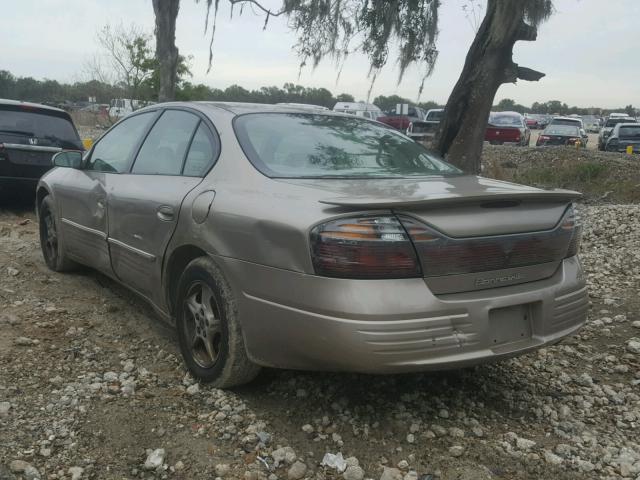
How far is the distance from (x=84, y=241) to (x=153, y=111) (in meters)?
1.12

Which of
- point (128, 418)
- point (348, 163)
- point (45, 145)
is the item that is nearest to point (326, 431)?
point (128, 418)

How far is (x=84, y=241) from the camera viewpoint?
459 centimetres

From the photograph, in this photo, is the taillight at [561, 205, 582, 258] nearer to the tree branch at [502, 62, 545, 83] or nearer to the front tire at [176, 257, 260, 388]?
the front tire at [176, 257, 260, 388]

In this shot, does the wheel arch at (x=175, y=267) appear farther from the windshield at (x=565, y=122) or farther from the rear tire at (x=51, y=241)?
the windshield at (x=565, y=122)

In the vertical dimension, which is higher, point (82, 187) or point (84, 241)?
point (82, 187)

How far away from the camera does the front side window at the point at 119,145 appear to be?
4.30m

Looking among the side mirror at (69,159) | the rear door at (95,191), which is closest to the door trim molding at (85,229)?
the rear door at (95,191)

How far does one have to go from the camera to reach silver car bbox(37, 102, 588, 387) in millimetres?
2521

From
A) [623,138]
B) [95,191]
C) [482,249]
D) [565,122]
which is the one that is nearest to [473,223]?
[482,249]

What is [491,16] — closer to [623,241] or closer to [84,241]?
[623,241]

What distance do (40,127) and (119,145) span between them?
411 centimetres

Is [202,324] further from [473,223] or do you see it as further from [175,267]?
[473,223]

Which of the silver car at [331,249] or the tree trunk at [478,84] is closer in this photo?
the silver car at [331,249]

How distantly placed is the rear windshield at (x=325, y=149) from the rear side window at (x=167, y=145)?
0.43 metres
